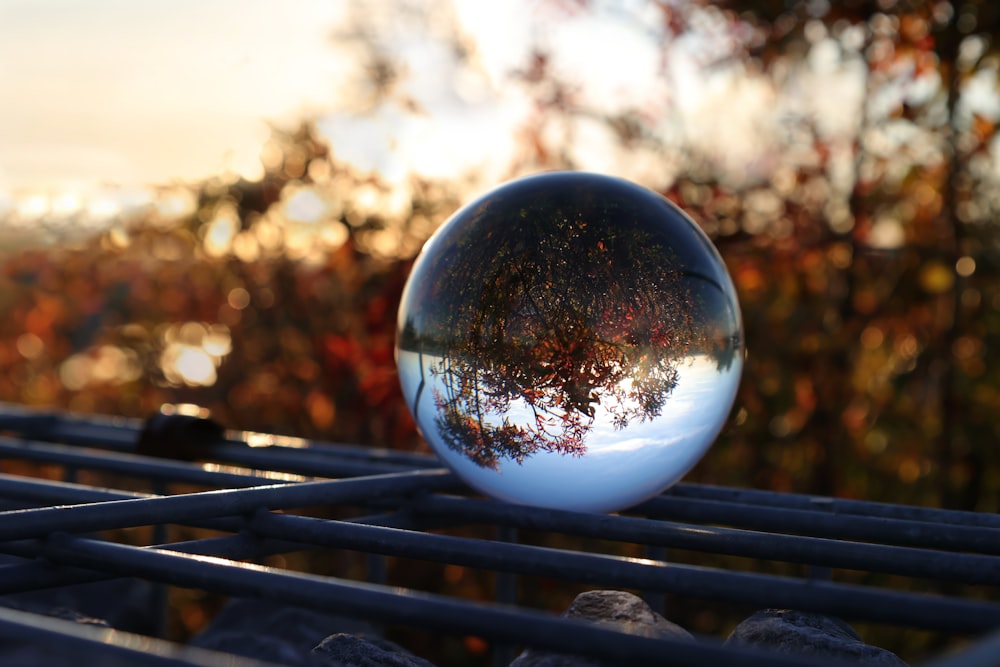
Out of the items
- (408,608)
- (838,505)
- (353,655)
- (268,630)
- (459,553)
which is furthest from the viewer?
(268,630)

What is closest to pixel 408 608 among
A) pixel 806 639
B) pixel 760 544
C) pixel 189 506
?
pixel 189 506

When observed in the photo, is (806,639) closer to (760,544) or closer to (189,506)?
(760,544)

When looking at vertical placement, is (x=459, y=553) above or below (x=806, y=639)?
above

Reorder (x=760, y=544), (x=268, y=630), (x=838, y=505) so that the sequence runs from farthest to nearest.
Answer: (x=268, y=630), (x=838, y=505), (x=760, y=544)

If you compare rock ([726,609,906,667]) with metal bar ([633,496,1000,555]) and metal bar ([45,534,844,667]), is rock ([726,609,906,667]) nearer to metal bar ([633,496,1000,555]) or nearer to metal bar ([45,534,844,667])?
metal bar ([633,496,1000,555])

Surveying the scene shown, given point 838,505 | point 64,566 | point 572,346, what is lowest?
point 838,505

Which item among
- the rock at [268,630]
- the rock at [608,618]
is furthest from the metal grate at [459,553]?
the rock at [268,630]

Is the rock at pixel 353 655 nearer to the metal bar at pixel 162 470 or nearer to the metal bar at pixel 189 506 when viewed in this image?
the metal bar at pixel 189 506
